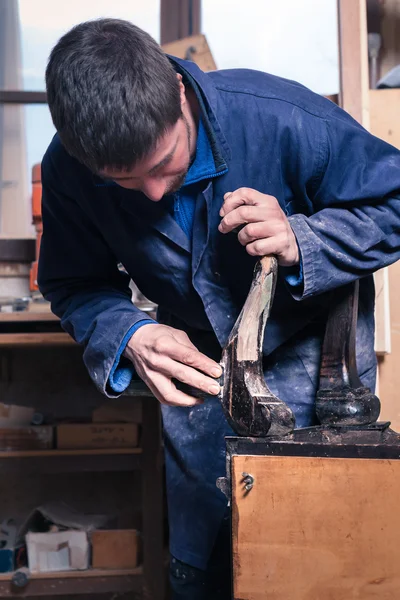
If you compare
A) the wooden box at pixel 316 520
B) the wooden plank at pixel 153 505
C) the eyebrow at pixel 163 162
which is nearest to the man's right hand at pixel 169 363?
the wooden box at pixel 316 520

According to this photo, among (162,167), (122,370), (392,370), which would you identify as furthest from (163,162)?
(392,370)

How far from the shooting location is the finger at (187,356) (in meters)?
0.98

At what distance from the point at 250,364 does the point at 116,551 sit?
4.77 ft

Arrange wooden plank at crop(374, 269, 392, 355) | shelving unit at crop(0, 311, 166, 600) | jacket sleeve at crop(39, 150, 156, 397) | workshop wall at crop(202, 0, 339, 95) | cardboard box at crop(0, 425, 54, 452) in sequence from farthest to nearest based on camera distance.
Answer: workshop wall at crop(202, 0, 339, 95) → cardboard box at crop(0, 425, 54, 452) → shelving unit at crop(0, 311, 166, 600) → wooden plank at crop(374, 269, 392, 355) → jacket sleeve at crop(39, 150, 156, 397)

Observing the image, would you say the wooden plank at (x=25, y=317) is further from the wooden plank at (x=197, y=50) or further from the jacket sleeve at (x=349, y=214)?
the jacket sleeve at (x=349, y=214)

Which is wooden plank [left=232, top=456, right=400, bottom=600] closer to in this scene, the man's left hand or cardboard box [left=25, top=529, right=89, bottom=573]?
the man's left hand

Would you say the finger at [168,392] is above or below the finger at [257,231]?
below

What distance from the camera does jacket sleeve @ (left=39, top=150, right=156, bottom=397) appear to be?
1.19m

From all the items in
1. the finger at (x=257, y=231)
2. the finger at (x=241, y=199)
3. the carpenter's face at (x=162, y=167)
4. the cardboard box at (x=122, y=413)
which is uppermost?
the carpenter's face at (x=162, y=167)

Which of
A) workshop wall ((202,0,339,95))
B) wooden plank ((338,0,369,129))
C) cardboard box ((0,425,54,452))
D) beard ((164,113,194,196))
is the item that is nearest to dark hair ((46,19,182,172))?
beard ((164,113,194,196))

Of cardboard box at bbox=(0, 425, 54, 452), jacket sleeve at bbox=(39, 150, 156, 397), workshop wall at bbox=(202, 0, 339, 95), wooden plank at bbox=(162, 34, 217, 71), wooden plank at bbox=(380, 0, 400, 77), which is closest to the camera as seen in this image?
jacket sleeve at bbox=(39, 150, 156, 397)

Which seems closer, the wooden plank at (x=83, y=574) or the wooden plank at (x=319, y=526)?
the wooden plank at (x=319, y=526)

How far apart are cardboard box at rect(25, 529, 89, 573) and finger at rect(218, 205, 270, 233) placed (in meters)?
1.56

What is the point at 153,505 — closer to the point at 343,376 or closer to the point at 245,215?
the point at 343,376
